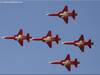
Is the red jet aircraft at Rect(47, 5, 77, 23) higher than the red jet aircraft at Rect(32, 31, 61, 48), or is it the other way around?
the red jet aircraft at Rect(47, 5, 77, 23)

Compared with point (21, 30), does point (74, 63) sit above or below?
below

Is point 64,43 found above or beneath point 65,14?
beneath

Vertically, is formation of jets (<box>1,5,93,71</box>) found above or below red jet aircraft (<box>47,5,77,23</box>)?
below

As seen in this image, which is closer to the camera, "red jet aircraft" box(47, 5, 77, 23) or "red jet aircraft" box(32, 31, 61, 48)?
"red jet aircraft" box(47, 5, 77, 23)

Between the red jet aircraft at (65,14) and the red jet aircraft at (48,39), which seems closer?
the red jet aircraft at (65,14)

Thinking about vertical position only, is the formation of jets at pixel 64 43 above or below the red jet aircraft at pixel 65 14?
below

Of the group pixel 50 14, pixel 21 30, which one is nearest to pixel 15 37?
pixel 21 30

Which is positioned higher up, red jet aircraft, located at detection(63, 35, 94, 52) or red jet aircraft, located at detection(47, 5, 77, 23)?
red jet aircraft, located at detection(47, 5, 77, 23)

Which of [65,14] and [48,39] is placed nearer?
[48,39]

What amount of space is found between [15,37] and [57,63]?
9039mm

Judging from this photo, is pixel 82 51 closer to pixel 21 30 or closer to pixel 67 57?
pixel 67 57

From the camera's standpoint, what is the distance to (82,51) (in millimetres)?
97562

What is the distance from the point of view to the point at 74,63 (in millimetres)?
96500

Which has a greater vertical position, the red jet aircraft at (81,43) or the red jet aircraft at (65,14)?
the red jet aircraft at (65,14)
